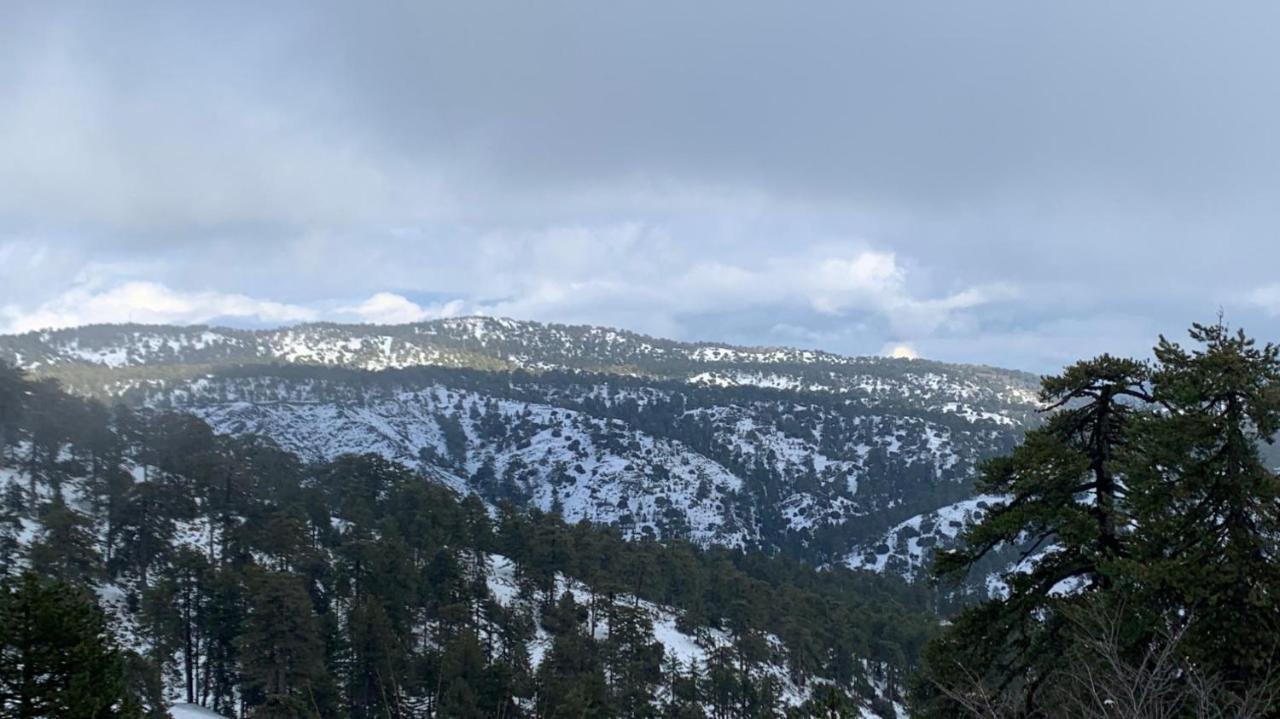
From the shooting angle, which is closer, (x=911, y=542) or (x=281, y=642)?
(x=281, y=642)

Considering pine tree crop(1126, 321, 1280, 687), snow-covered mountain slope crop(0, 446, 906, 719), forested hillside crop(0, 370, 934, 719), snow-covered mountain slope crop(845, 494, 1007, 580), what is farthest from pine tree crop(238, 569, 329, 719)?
snow-covered mountain slope crop(845, 494, 1007, 580)

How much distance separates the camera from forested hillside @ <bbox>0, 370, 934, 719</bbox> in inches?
1554

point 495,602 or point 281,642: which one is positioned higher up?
point 281,642

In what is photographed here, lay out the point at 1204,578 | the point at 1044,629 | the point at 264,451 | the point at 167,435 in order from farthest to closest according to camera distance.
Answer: the point at 264,451 < the point at 167,435 < the point at 1044,629 < the point at 1204,578

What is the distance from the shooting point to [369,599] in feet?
150

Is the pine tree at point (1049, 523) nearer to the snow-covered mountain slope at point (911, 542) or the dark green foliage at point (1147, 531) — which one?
the dark green foliage at point (1147, 531)

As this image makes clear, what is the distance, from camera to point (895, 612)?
8469cm

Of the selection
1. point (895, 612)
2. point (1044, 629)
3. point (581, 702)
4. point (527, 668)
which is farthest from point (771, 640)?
point (1044, 629)

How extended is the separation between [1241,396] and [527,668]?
1736 inches

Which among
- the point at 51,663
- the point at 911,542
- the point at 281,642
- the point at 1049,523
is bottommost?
the point at 911,542

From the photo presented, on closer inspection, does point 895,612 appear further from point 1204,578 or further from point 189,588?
point 1204,578

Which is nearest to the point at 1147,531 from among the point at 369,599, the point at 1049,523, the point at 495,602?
the point at 1049,523

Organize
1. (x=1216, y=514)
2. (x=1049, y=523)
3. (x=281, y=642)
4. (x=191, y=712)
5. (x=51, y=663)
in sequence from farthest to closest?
(x=191, y=712)
(x=281, y=642)
(x=51, y=663)
(x=1049, y=523)
(x=1216, y=514)

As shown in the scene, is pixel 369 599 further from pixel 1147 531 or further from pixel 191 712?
pixel 1147 531
